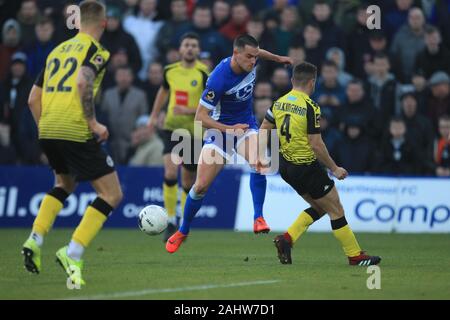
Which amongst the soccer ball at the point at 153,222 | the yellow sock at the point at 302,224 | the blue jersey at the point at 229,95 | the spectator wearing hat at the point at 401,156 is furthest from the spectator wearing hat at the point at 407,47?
the soccer ball at the point at 153,222

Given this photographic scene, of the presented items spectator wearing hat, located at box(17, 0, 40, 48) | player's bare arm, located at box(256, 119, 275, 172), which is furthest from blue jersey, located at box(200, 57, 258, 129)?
spectator wearing hat, located at box(17, 0, 40, 48)

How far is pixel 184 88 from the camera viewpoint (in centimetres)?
1543

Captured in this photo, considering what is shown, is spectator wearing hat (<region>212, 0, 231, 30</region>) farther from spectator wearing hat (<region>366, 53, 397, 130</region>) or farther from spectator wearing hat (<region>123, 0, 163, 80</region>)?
spectator wearing hat (<region>366, 53, 397, 130</region>)

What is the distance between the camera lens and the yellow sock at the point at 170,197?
15.5m

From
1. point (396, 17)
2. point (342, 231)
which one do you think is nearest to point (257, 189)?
point (342, 231)

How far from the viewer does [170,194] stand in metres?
15.5

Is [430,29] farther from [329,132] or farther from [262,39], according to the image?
[262,39]

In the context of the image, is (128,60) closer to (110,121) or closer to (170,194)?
(110,121)

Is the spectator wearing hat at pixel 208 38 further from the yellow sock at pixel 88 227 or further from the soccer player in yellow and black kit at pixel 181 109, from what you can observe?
the yellow sock at pixel 88 227

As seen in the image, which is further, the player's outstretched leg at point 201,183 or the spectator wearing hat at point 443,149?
the spectator wearing hat at point 443,149

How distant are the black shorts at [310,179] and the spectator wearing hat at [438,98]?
8187mm

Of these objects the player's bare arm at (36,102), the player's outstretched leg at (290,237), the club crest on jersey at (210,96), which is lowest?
the player's outstretched leg at (290,237)

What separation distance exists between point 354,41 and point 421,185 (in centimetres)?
363

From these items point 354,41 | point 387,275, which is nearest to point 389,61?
point 354,41
